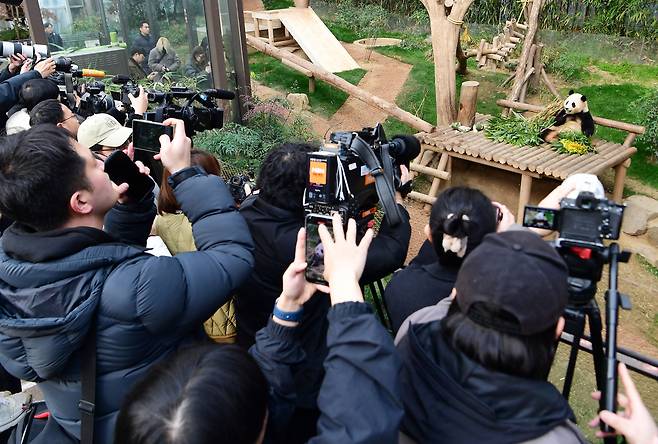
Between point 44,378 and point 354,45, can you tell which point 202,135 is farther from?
point 354,45

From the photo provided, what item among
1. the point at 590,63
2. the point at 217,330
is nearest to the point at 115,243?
the point at 217,330

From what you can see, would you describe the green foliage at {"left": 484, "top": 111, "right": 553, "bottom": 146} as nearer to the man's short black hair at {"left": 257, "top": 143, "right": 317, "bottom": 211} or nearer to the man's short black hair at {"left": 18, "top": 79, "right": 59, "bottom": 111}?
the man's short black hair at {"left": 18, "top": 79, "right": 59, "bottom": 111}

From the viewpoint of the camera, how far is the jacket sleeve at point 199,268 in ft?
4.62

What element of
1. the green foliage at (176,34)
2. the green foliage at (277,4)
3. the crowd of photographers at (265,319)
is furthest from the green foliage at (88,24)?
the green foliage at (277,4)

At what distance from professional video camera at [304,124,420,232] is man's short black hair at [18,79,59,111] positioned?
2.86 meters

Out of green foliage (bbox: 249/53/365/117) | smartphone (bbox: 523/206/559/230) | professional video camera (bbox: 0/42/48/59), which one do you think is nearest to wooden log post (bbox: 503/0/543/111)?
green foliage (bbox: 249/53/365/117)

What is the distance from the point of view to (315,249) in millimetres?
1632

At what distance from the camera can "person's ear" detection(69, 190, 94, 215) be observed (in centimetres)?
154

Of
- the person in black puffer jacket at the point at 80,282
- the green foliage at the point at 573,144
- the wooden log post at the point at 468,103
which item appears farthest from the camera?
the wooden log post at the point at 468,103

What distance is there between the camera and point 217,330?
2357 mm

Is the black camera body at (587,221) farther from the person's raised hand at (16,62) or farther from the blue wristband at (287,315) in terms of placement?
the person's raised hand at (16,62)

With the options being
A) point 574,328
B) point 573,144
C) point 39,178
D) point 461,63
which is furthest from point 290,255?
point 461,63

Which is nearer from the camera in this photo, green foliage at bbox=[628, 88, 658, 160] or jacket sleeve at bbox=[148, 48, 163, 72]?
jacket sleeve at bbox=[148, 48, 163, 72]

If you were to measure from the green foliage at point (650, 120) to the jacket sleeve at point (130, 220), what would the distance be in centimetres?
761
